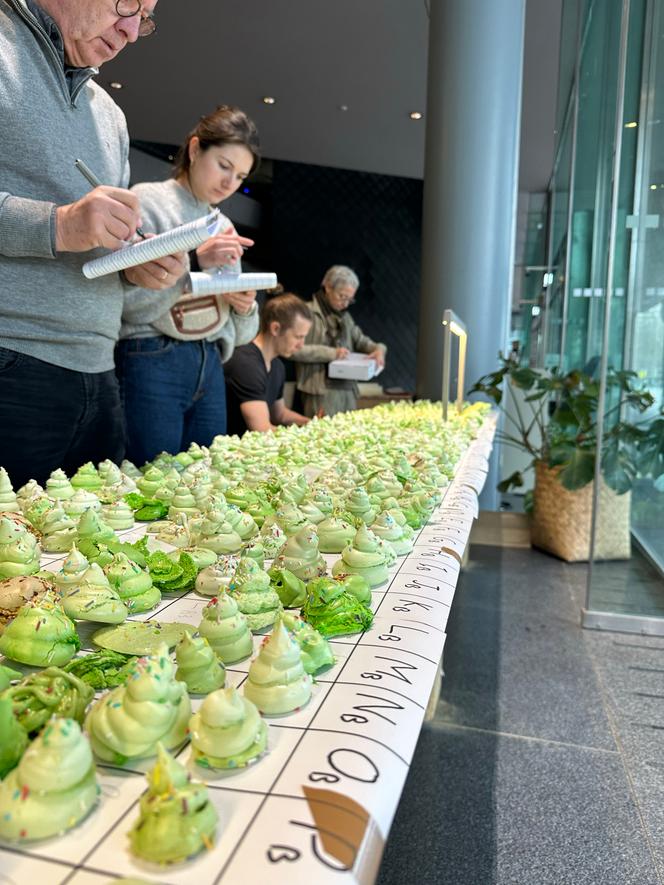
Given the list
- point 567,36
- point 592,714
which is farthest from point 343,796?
point 567,36

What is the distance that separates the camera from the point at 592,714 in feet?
6.84

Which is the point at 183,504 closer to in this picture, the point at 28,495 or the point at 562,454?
the point at 28,495

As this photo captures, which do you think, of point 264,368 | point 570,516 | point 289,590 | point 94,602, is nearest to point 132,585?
point 94,602

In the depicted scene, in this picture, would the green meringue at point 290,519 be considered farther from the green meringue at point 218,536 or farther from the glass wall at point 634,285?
the glass wall at point 634,285

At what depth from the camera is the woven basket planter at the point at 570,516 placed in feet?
10.4

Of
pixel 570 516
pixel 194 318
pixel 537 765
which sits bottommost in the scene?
pixel 537 765

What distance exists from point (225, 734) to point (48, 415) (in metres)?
0.99

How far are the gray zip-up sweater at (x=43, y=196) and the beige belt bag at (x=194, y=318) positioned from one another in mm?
374

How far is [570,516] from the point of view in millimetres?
3771

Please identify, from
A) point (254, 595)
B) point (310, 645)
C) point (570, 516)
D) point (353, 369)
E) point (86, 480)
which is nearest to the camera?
point (310, 645)

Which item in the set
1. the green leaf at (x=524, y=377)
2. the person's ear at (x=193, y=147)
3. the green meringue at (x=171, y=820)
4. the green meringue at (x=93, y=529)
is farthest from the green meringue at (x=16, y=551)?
the green leaf at (x=524, y=377)

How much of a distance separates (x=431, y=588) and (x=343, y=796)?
407 millimetres

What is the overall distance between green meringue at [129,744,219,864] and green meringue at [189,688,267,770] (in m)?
0.05

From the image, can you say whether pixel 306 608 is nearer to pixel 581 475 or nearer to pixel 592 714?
pixel 592 714
